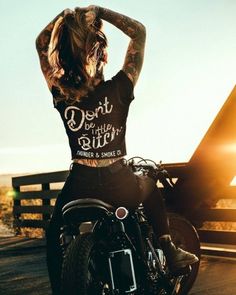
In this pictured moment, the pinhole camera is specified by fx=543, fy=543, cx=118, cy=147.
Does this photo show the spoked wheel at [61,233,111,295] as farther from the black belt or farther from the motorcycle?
the black belt

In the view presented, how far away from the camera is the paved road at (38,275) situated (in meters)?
5.47

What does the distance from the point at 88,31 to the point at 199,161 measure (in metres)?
3.51

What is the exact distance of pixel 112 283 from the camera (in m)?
3.46

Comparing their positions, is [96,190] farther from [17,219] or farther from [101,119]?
Answer: [17,219]

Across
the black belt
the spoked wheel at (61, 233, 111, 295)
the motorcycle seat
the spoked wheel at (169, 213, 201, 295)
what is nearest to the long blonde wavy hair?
the black belt

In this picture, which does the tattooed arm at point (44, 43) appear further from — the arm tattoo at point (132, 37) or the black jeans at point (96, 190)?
the black jeans at point (96, 190)

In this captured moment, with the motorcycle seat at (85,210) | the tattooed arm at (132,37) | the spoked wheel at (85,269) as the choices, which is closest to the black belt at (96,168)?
the motorcycle seat at (85,210)

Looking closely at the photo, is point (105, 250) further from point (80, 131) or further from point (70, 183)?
point (80, 131)

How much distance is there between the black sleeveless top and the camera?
3660mm

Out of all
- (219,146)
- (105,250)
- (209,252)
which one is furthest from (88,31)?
(209,252)

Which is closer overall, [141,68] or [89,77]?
[89,77]

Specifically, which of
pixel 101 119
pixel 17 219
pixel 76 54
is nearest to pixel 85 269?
pixel 101 119

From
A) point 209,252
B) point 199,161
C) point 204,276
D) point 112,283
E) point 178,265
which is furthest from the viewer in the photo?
point 209,252

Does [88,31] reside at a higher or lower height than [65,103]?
higher
